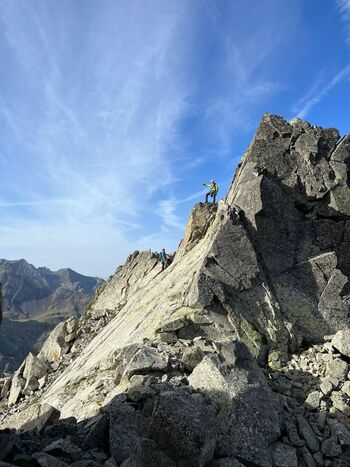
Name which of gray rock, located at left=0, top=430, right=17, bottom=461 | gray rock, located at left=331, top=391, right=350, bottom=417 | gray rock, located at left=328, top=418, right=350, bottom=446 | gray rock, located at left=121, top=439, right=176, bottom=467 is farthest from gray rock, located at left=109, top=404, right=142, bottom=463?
gray rock, located at left=331, top=391, right=350, bottom=417

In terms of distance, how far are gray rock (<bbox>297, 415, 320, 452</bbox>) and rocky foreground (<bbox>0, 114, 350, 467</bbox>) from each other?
5 cm

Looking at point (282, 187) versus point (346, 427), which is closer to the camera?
point (346, 427)

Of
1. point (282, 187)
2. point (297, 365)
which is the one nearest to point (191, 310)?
point (297, 365)

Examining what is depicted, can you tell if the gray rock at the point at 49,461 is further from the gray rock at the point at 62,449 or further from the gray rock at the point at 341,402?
the gray rock at the point at 341,402

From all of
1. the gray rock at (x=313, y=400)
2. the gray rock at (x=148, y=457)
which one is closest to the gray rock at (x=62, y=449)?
the gray rock at (x=148, y=457)

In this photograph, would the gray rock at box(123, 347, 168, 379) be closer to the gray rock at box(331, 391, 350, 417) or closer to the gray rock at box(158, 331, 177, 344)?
the gray rock at box(158, 331, 177, 344)

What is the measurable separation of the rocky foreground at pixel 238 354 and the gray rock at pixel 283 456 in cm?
5

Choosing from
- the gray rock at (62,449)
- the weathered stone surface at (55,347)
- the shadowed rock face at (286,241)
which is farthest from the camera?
the weathered stone surface at (55,347)

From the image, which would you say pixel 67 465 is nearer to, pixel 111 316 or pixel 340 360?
pixel 340 360

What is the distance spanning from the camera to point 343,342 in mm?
23062

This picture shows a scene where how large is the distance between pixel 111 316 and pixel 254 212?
27.1 m

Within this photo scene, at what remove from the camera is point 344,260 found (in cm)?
3300

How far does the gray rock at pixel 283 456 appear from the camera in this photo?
50.1ft

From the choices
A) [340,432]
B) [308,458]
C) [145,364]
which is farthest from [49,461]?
[340,432]
